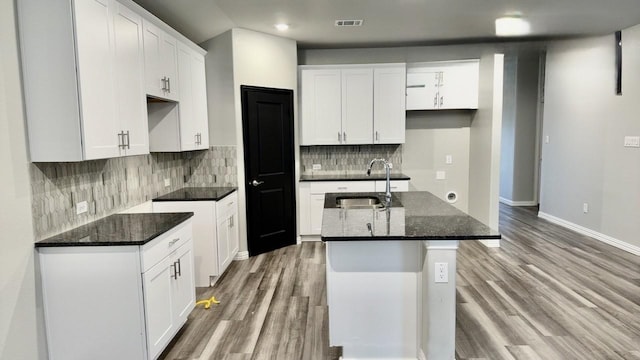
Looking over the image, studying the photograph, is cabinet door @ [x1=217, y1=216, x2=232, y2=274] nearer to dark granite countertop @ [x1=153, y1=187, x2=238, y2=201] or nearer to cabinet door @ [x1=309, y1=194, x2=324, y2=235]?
dark granite countertop @ [x1=153, y1=187, x2=238, y2=201]

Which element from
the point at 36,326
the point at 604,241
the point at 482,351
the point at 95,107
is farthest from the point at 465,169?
the point at 36,326

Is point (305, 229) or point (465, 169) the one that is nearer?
point (305, 229)

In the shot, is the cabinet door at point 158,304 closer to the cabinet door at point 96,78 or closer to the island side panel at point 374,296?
the cabinet door at point 96,78

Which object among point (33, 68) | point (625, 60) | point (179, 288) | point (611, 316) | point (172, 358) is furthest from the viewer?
point (625, 60)

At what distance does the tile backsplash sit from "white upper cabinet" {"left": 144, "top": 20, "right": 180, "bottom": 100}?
64 cm

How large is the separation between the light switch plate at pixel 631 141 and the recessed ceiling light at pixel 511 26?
5.64ft

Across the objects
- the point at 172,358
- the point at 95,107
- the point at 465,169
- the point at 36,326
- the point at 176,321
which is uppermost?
the point at 95,107

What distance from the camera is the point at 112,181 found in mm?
2959

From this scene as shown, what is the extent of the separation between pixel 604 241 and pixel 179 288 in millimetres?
5136

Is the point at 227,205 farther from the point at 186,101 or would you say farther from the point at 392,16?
the point at 392,16

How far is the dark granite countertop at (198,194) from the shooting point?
3.63 meters

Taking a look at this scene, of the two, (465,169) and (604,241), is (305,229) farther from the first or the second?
(604,241)

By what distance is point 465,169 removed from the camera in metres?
5.67

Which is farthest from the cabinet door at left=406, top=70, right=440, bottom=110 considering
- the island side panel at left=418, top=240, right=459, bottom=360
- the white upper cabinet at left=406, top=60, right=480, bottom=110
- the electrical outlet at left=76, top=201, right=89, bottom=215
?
the electrical outlet at left=76, top=201, right=89, bottom=215
